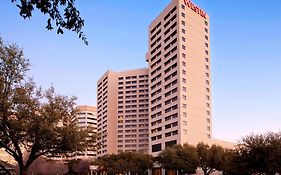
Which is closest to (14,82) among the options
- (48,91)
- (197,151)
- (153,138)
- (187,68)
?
(48,91)

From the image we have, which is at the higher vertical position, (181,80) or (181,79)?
(181,79)

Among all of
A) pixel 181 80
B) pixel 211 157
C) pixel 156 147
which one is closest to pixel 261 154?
pixel 211 157

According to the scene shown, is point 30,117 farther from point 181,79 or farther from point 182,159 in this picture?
point 181,79

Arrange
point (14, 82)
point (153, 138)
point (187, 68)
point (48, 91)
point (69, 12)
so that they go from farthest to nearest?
1. point (153, 138)
2. point (187, 68)
3. point (48, 91)
4. point (14, 82)
5. point (69, 12)

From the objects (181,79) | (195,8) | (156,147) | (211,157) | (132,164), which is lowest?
(132,164)

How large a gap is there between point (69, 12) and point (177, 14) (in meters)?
137

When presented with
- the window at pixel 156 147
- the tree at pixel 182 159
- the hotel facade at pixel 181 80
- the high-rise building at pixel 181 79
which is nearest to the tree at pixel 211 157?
the tree at pixel 182 159

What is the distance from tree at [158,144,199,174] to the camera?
87.6m

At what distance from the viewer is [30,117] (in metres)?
23.9

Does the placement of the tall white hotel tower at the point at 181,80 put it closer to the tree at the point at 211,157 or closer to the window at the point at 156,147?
the window at the point at 156,147

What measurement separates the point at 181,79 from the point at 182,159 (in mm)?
49335

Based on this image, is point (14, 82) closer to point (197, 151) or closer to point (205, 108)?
point (197, 151)

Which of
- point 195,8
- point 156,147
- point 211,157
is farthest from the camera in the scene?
point 195,8

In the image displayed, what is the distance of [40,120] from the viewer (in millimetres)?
23922
